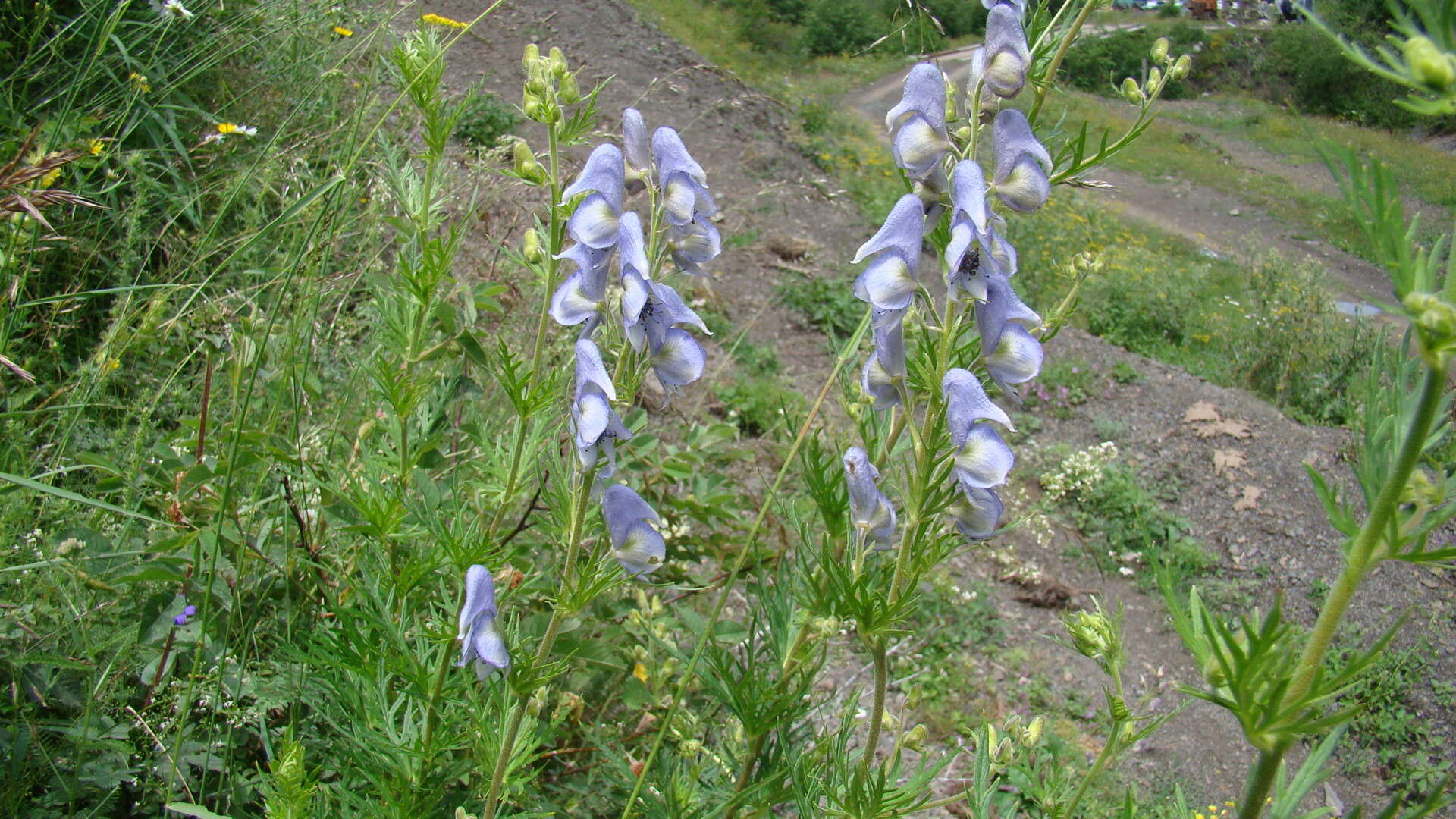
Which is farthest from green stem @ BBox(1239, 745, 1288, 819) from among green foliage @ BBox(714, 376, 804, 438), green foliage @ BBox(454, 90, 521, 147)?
green foliage @ BBox(454, 90, 521, 147)

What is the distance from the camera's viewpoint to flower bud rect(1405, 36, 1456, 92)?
Answer: 0.77 metres

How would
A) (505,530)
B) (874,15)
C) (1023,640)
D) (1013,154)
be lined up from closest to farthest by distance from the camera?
(1013,154)
(505,530)
(1023,640)
(874,15)

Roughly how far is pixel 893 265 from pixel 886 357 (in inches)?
5.4

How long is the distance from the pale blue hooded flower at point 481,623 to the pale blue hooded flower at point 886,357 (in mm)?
652

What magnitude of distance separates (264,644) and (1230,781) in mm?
3319

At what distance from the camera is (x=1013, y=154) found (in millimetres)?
1367

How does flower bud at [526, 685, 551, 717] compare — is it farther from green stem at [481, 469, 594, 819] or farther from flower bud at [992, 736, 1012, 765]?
flower bud at [992, 736, 1012, 765]

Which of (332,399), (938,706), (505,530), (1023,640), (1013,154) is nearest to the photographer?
(1013,154)

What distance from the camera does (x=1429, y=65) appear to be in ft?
2.52

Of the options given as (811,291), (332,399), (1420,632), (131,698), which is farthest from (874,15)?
(131,698)

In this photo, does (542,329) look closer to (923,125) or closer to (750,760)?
(923,125)

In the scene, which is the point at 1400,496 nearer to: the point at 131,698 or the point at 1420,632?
the point at 131,698

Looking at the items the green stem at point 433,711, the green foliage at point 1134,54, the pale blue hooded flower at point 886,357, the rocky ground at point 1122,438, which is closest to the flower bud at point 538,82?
the rocky ground at point 1122,438

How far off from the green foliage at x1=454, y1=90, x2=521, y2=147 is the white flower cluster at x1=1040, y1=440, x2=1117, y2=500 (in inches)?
154
